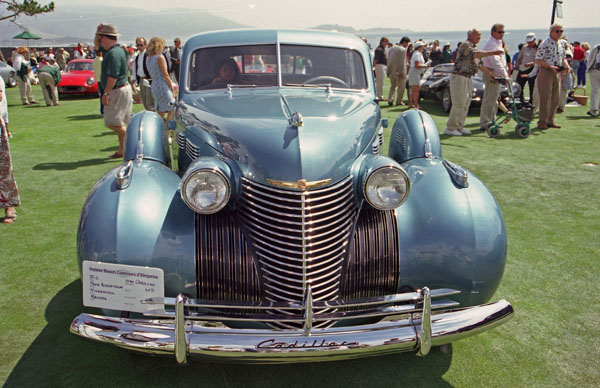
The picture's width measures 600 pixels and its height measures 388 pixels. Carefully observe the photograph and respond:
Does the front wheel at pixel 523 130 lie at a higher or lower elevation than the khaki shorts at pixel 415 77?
lower

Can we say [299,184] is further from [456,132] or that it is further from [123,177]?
[456,132]

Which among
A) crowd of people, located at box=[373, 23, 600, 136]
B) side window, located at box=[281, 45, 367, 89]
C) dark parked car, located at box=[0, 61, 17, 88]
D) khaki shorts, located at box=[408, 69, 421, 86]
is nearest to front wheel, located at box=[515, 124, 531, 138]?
crowd of people, located at box=[373, 23, 600, 136]

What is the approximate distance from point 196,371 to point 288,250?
0.94m

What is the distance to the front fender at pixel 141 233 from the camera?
8.09 feet

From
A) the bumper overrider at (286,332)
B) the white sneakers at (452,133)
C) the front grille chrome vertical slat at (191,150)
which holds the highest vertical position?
the front grille chrome vertical slat at (191,150)

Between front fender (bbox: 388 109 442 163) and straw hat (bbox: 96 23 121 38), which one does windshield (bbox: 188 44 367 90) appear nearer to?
front fender (bbox: 388 109 442 163)

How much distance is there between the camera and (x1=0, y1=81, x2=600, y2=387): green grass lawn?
8.88ft

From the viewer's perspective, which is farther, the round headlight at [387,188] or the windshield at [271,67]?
the windshield at [271,67]

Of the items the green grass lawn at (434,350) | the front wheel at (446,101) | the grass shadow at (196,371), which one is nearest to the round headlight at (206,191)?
the grass shadow at (196,371)

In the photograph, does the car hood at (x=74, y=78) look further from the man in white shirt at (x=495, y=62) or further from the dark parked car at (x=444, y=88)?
the man in white shirt at (x=495, y=62)

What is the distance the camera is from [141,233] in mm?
2508

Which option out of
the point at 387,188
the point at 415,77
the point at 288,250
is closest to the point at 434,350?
the point at 387,188

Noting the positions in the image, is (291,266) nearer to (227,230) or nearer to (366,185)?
(227,230)

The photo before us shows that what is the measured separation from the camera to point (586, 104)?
13.4 metres
